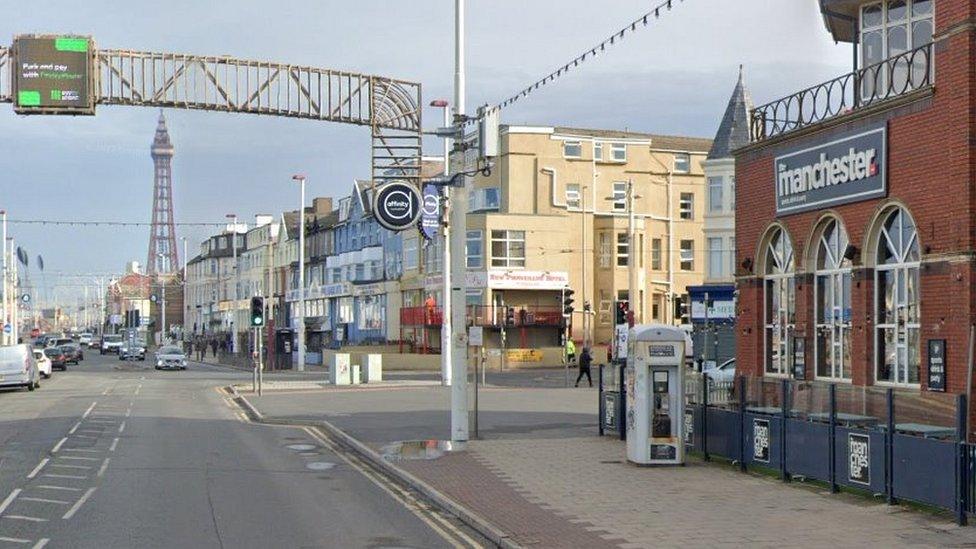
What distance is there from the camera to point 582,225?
69.5m

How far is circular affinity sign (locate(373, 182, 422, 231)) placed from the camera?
27.7m

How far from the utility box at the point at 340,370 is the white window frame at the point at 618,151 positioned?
94.4ft

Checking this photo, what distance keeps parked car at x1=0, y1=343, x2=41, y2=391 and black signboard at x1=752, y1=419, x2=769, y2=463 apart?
33963 mm

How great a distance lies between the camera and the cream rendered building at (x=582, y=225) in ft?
222

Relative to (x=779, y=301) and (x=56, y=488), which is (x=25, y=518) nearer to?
(x=56, y=488)

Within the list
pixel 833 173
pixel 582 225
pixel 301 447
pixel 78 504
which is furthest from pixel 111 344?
pixel 78 504

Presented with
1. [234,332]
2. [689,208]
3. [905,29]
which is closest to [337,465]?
[905,29]

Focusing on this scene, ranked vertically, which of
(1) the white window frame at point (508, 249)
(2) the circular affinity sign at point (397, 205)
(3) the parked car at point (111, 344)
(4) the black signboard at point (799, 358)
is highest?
(1) the white window frame at point (508, 249)

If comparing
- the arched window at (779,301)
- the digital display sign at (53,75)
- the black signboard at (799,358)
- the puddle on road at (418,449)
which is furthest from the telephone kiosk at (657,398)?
the digital display sign at (53,75)

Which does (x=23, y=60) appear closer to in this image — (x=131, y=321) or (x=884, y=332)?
(x=884, y=332)

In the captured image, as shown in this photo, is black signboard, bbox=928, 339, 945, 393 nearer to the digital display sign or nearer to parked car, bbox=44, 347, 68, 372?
the digital display sign

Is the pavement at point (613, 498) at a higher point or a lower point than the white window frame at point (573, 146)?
lower

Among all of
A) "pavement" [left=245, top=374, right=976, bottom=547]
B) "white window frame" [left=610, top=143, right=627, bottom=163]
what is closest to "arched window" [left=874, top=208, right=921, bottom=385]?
"pavement" [left=245, top=374, right=976, bottom=547]

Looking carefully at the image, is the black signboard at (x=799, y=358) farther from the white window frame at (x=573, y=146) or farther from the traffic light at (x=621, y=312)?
the white window frame at (x=573, y=146)
